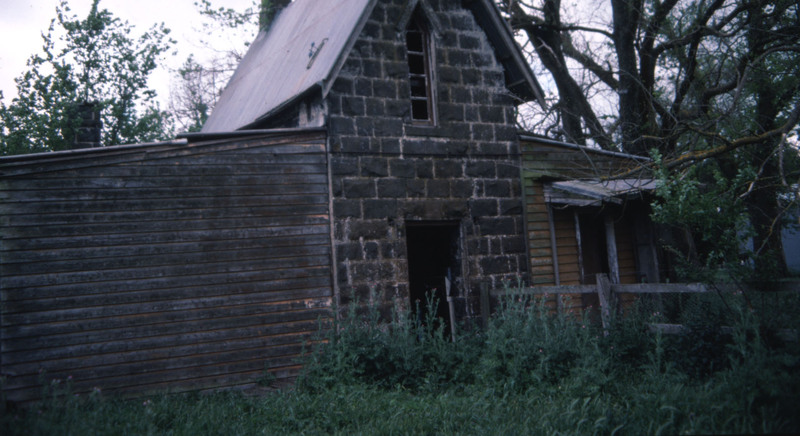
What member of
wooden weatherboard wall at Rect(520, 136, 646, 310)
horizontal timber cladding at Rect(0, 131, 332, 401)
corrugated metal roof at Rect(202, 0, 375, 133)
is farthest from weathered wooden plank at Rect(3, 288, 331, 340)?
wooden weatherboard wall at Rect(520, 136, 646, 310)

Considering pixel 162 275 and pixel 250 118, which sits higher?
pixel 250 118

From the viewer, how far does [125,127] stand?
964 inches

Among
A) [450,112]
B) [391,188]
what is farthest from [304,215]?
[450,112]

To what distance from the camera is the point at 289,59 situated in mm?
12070

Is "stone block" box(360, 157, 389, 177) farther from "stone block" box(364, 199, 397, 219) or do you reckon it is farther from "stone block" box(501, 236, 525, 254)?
"stone block" box(501, 236, 525, 254)

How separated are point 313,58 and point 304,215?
10.1ft

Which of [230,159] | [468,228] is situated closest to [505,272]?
[468,228]

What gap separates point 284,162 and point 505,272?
169 inches

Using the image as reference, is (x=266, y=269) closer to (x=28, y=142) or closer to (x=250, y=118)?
(x=250, y=118)

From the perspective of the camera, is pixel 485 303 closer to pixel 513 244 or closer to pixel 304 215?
pixel 513 244

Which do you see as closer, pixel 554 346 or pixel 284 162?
pixel 554 346

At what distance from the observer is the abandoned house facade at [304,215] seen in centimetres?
740

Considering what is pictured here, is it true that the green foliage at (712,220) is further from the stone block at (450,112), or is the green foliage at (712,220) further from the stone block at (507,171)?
the stone block at (450,112)

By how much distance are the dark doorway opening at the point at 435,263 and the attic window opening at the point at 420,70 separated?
202cm
